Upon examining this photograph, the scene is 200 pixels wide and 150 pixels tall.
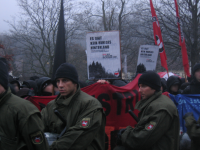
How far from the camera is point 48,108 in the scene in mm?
3162

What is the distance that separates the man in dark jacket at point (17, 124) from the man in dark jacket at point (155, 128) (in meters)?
1.20

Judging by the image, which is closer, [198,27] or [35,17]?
[198,27]

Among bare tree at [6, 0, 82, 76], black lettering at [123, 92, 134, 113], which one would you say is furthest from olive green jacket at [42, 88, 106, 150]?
bare tree at [6, 0, 82, 76]

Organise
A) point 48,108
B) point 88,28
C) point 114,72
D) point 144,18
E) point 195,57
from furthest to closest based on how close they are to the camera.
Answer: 1. point 88,28
2. point 144,18
3. point 195,57
4. point 114,72
5. point 48,108

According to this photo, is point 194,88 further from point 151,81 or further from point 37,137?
point 37,137

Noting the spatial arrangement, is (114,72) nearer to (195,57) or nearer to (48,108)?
(48,108)

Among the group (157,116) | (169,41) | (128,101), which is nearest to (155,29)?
(128,101)

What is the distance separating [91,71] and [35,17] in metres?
16.3

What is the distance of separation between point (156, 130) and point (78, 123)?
0.93 metres

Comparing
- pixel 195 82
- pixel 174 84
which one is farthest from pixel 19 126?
pixel 174 84

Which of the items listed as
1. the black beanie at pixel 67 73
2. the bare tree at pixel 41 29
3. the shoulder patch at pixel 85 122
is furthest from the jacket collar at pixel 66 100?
the bare tree at pixel 41 29

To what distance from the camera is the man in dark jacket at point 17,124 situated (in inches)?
83.0

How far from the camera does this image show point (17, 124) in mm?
2164

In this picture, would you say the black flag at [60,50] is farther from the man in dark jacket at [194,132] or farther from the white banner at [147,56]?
the white banner at [147,56]
